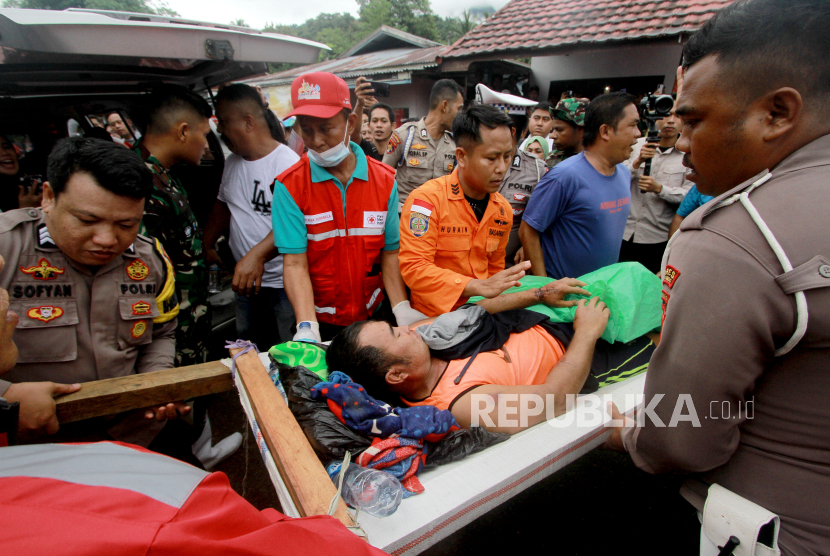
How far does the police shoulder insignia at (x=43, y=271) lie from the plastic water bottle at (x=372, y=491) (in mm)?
1372

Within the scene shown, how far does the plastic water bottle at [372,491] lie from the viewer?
1.20 m

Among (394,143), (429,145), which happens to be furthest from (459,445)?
(394,143)

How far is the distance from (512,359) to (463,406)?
0.46 metres

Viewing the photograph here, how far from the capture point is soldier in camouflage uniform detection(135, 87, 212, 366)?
2230 mm

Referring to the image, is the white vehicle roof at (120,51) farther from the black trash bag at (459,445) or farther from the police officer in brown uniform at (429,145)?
the black trash bag at (459,445)

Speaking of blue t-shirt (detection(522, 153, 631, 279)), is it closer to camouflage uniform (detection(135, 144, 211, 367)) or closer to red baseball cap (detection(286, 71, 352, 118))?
red baseball cap (detection(286, 71, 352, 118))

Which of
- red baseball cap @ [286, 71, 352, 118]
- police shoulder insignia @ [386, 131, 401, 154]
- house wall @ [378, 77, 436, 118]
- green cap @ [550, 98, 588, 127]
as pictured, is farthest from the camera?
house wall @ [378, 77, 436, 118]

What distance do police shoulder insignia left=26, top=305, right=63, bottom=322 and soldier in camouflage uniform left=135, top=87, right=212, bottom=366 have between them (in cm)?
72

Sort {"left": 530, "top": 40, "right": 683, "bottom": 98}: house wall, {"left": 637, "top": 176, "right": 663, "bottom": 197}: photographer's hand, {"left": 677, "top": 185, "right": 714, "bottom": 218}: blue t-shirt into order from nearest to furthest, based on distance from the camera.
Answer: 1. {"left": 677, "top": 185, "right": 714, "bottom": 218}: blue t-shirt
2. {"left": 637, "top": 176, "right": 663, "bottom": 197}: photographer's hand
3. {"left": 530, "top": 40, "right": 683, "bottom": 98}: house wall

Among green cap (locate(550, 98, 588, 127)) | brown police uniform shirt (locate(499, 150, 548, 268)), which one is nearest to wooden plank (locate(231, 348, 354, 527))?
brown police uniform shirt (locate(499, 150, 548, 268))

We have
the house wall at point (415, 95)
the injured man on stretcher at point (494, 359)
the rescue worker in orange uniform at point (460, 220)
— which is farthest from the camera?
the house wall at point (415, 95)

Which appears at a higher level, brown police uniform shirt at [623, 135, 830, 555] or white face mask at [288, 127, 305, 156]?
white face mask at [288, 127, 305, 156]

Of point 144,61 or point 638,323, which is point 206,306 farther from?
point 638,323

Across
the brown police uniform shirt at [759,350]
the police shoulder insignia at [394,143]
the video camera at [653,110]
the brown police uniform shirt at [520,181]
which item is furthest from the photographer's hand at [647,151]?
the brown police uniform shirt at [759,350]
